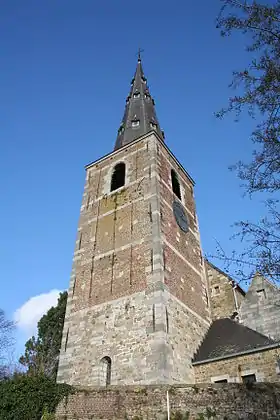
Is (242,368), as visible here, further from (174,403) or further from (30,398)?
(30,398)

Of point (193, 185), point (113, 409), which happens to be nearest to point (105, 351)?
point (113, 409)

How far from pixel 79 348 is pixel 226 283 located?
7.55 m

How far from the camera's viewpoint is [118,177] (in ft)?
61.5

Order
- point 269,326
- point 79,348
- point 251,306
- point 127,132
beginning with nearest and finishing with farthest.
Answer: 1. point 79,348
2. point 269,326
3. point 251,306
4. point 127,132

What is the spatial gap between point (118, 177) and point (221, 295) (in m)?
7.65

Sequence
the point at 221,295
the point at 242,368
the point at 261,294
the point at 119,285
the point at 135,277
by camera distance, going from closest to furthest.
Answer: the point at 242,368 → the point at 135,277 → the point at 119,285 → the point at 261,294 → the point at 221,295

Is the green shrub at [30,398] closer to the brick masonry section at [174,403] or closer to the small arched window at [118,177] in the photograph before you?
the brick masonry section at [174,403]

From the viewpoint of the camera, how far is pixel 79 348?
13.5 m

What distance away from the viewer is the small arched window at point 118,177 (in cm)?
1827

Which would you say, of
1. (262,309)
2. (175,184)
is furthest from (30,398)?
(175,184)

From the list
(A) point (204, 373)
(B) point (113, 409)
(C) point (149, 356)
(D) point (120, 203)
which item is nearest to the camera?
(B) point (113, 409)

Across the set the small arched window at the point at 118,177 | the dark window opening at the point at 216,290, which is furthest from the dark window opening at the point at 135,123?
the dark window opening at the point at 216,290

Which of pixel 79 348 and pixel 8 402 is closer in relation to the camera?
pixel 8 402

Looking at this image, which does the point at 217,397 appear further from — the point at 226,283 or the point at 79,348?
the point at 226,283
